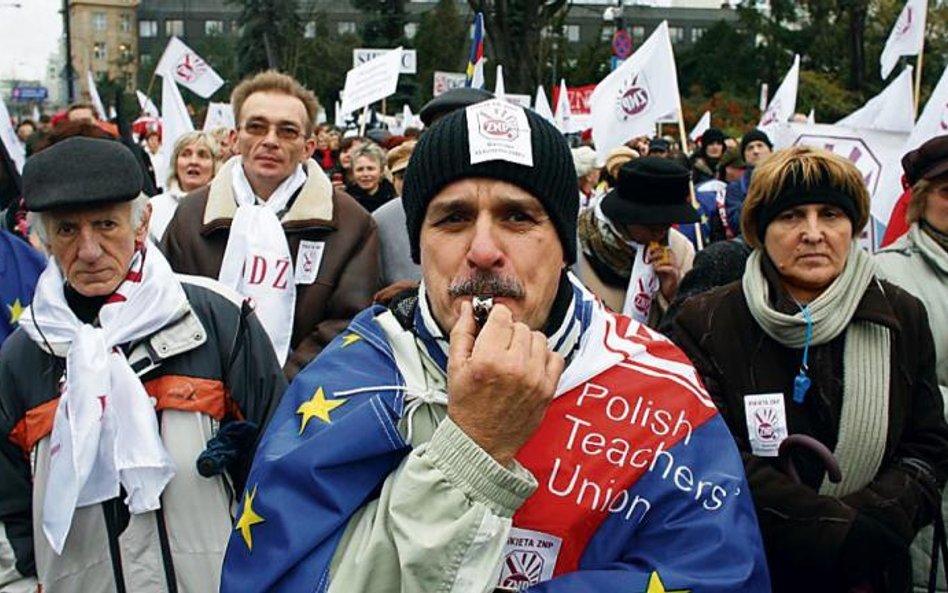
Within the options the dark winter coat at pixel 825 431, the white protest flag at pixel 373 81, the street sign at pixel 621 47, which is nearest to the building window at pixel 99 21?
the street sign at pixel 621 47

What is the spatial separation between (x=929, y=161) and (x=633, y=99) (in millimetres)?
4553

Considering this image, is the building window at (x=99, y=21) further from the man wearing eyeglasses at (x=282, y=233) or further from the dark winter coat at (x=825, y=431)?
the dark winter coat at (x=825, y=431)

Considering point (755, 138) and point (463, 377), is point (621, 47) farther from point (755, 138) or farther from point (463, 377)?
point (463, 377)

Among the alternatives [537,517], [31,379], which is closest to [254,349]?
[31,379]

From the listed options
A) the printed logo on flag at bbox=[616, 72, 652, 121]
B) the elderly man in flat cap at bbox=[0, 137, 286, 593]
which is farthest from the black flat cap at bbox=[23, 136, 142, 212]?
the printed logo on flag at bbox=[616, 72, 652, 121]

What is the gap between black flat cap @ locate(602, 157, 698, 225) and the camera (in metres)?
4.85

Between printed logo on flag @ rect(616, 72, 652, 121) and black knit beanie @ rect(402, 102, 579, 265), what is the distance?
20.5 feet

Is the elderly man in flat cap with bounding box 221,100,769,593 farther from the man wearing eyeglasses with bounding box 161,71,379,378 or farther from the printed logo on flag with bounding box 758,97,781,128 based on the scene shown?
the printed logo on flag with bounding box 758,97,781,128

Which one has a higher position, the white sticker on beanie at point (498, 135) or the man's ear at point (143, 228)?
the white sticker on beanie at point (498, 135)

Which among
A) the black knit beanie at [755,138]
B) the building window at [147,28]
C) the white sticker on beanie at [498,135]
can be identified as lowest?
the black knit beanie at [755,138]

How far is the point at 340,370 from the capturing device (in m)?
2.28

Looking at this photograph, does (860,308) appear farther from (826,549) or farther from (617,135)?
(617,135)

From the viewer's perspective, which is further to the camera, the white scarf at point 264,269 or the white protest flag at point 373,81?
the white protest flag at point 373,81

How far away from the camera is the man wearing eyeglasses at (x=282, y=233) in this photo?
452cm
